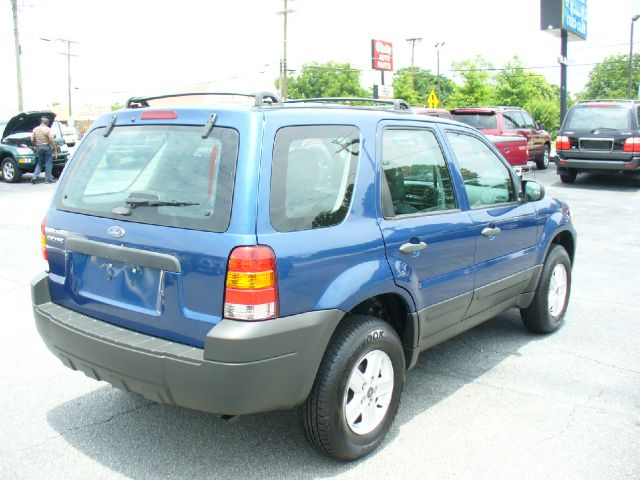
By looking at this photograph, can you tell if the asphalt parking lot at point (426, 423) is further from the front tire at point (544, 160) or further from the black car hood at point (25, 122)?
the front tire at point (544, 160)

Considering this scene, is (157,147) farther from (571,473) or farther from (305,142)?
(571,473)

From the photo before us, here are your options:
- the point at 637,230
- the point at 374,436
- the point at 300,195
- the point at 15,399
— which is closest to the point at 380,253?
the point at 300,195

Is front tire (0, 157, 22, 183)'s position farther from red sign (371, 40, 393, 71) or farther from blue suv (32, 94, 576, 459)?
red sign (371, 40, 393, 71)

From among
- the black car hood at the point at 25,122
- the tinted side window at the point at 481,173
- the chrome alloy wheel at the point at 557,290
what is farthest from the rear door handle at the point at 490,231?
the black car hood at the point at 25,122

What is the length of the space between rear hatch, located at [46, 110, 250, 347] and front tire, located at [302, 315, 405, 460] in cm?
64

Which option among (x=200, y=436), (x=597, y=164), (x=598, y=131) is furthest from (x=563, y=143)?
(x=200, y=436)

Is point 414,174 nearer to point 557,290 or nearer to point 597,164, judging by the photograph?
point 557,290

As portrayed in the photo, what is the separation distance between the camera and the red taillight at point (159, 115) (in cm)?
317

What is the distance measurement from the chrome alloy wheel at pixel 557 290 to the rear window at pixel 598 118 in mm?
10702

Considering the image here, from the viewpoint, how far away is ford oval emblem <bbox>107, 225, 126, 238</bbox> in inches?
121

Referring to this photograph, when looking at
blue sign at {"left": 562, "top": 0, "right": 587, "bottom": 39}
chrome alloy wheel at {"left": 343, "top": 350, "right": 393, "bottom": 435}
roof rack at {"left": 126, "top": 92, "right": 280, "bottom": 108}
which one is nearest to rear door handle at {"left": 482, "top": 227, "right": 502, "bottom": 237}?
chrome alloy wheel at {"left": 343, "top": 350, "right": 393, "bottom": 435}

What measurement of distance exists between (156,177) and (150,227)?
28 centimetres

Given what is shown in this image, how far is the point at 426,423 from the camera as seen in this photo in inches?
144

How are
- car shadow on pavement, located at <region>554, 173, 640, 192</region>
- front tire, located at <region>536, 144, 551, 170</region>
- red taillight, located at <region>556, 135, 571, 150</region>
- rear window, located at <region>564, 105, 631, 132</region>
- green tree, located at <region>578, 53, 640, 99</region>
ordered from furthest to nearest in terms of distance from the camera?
green tree, located at <region>578, 53, 640, 99</region> → front tire, located at <region>536, 144, 551, 170</region> → car shadow on pavement, located at <region>554, 173, 640, 192</region> → red taillight, located at <region>556, 135, 571, 150</region> → rear window, located at <region>564, 105, 631, 132</region>
